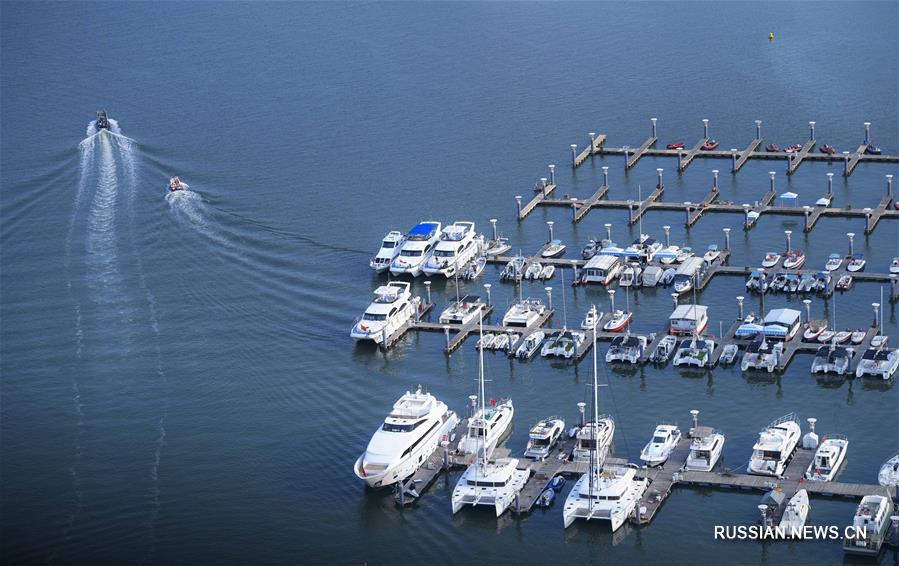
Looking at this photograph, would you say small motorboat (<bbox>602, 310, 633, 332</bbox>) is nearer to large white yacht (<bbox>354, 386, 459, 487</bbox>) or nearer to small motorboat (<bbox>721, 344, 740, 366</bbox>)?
small motorboat (<bbox>721, 344, 740, 366</bbox>)

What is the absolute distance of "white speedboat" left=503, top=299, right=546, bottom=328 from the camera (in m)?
70.3

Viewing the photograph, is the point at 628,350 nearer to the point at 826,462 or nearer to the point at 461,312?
the point at 461,312

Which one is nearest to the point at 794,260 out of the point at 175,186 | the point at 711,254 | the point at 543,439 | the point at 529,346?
the point at 711,254

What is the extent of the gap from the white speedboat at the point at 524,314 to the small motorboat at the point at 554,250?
6825 mm

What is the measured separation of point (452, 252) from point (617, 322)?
1107 cm

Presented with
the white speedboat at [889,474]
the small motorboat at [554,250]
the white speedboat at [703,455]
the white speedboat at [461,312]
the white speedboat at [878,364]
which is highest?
the small motorboat at [554,250]

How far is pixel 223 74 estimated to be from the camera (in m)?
120

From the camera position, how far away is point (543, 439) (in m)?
57.5

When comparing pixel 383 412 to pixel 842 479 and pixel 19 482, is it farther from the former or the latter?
pixel 842 479

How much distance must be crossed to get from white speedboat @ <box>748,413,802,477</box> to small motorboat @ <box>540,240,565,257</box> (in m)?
23.3

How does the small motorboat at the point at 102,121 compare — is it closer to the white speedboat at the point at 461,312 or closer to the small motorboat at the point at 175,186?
the small motorboat at the point at 175,186

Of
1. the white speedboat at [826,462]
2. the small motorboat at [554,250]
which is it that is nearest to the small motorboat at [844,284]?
the small motorboat at [554,250]

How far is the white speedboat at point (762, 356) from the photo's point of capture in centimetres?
6431

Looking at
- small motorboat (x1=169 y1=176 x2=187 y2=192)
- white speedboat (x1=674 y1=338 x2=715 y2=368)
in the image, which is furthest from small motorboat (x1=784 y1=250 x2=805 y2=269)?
small motorboat (x1=169 y1=176 x2=187 y2=192)
